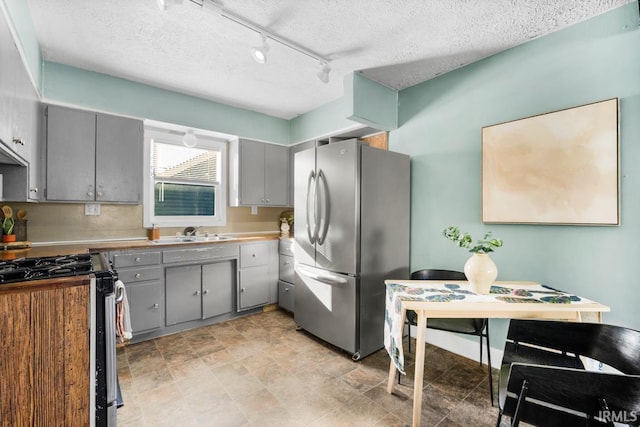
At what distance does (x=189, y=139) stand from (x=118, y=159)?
83 cm

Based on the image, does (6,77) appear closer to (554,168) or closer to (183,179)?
(183,179)

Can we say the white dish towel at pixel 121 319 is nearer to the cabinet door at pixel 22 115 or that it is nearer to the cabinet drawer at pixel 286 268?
the cabinet door at pixel 22 115

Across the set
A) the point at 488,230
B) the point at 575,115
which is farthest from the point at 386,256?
the point at 575,115

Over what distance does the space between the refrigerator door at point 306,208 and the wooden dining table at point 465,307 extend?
1035mm

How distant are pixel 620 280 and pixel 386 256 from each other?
60.5 inches

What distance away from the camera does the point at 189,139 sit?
3438mm

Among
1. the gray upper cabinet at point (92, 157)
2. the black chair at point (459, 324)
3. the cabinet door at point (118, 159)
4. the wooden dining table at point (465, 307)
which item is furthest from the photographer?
the cabinet door at point (118, 159)

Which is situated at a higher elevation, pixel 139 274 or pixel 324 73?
pixel 324 73

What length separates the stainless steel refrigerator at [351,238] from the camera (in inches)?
95.2

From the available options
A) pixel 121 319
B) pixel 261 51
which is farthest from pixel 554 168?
pixel 121 319

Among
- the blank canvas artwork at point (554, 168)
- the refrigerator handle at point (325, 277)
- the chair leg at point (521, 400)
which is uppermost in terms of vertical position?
the blank canvas artwork at point (554, 168)

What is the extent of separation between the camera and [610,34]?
6.05 ft

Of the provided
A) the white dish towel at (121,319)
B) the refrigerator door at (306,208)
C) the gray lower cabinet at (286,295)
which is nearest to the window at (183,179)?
the gray lower cabinet at (286,295)

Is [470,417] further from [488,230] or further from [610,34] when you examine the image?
[610,34]
